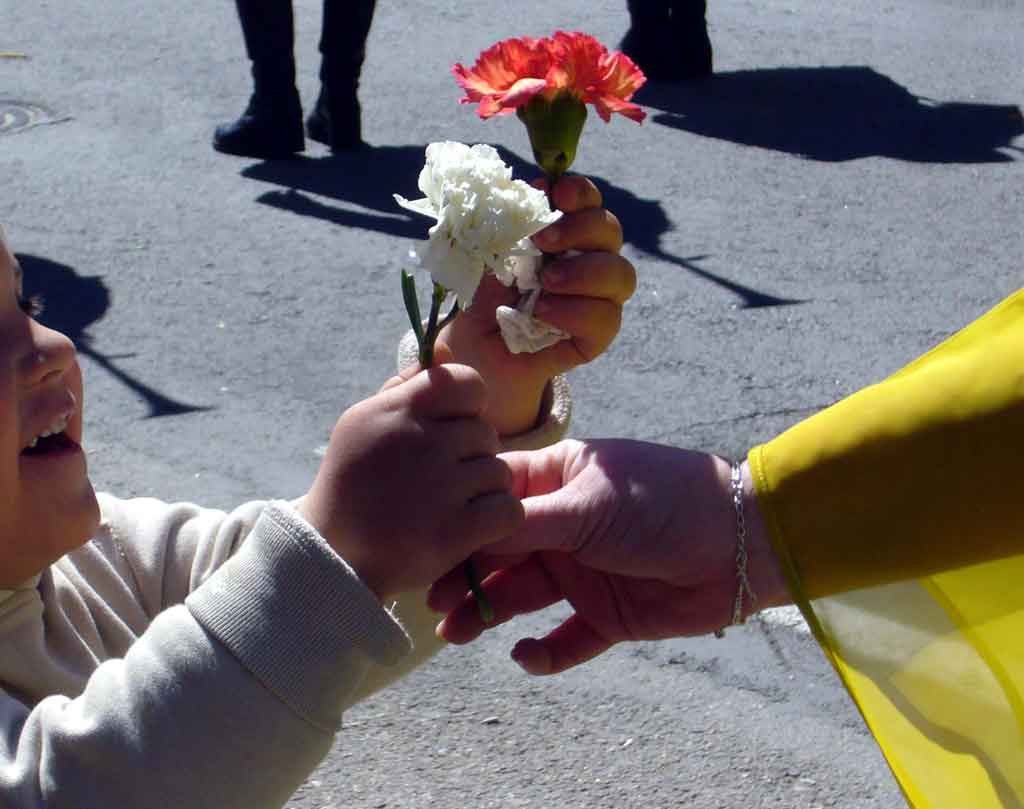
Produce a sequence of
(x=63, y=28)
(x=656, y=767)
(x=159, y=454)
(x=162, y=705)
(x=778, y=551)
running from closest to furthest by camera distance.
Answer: (x=162, y=705), (x=778, y=551), (x=656, y=767), (x=159, y=454), (x=63, y=28)

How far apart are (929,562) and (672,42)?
650 cm

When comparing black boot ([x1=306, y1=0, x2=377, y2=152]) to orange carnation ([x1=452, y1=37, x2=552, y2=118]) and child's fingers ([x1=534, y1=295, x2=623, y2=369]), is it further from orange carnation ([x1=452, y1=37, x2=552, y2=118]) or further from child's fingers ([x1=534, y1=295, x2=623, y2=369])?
orange carnation ([x1=452, y1=37, x2=552, y2=118])

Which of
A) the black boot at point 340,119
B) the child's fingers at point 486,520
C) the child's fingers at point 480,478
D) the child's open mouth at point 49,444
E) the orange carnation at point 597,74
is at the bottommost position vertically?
the black boot at point 340,119

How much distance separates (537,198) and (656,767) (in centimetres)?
164

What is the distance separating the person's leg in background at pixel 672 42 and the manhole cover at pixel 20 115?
2.78m

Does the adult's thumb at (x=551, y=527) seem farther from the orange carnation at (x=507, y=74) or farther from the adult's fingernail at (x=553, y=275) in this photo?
the orange carnation at (x=507, y=74)

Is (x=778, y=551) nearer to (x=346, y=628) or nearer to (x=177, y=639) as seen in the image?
(x=346, y=628)

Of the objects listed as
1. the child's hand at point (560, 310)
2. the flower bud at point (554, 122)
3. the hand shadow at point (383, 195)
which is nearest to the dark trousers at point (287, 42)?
the hand shadow at point (383, 195)

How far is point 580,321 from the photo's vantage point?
6.62 feet

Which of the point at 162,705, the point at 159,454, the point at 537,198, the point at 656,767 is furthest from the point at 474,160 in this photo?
the point at 159,454

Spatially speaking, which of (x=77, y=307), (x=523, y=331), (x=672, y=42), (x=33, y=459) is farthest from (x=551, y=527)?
(x=672, y=42)

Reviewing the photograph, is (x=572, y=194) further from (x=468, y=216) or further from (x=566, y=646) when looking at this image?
(x=566, y=646)

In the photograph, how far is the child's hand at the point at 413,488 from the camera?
5.26ft

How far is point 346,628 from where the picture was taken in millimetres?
1589
